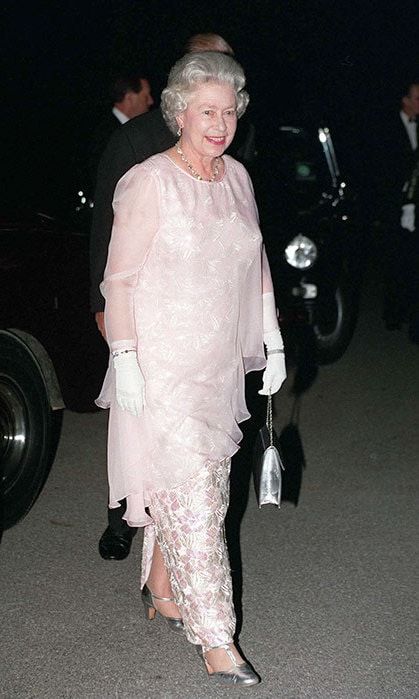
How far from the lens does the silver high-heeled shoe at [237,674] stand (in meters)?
3.48

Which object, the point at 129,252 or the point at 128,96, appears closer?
the point at 129,252

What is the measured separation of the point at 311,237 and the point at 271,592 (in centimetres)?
372

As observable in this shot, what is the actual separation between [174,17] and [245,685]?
1780 centimetres

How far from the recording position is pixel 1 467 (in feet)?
15.4

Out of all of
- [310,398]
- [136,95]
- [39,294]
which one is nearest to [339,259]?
[310,398]

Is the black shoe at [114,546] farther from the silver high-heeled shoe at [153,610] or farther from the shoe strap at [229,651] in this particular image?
the shoe strap at [229,651]

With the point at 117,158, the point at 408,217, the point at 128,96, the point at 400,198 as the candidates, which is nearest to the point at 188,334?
the point at 117,158

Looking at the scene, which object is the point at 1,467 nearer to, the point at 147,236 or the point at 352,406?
the point at 147,236

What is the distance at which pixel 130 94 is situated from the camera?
245 inches

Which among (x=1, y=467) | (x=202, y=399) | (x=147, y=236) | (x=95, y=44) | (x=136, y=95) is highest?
(x=95, y=44)

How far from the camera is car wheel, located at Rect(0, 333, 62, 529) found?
468cm

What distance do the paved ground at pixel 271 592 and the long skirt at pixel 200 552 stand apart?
198mm
